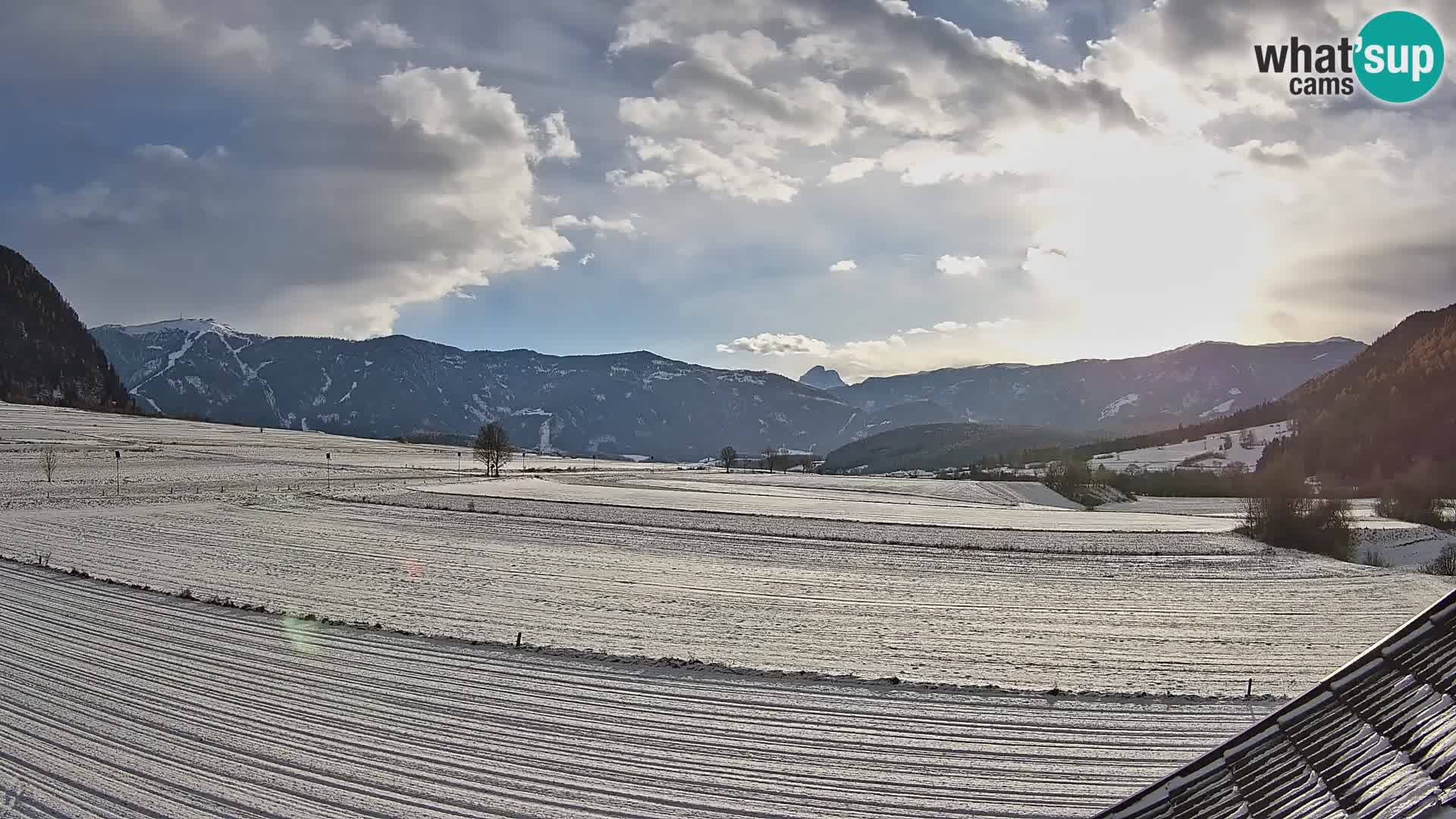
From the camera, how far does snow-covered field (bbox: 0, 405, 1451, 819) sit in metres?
12.2

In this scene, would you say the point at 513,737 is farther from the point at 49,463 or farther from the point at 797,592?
the point at 49,463

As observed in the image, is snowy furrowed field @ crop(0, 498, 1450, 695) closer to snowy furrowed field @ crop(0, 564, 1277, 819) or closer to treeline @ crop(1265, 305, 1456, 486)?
snowy furrowed field @ crop(0, 564, 1277, 819)

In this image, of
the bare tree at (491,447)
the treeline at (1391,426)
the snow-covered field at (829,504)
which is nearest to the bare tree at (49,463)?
the snow-covered field at (829,504)

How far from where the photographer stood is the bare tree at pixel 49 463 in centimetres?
6294

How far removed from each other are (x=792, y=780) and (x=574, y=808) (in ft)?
11.2

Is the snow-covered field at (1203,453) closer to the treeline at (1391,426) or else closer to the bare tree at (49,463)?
the treeline at (1391,426)

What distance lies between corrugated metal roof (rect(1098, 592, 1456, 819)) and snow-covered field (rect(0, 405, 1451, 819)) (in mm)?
7261

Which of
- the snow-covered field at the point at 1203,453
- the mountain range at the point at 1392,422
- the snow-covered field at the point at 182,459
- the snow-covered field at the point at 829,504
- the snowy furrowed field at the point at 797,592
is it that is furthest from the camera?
the snow-covered field at the point at 1203,453

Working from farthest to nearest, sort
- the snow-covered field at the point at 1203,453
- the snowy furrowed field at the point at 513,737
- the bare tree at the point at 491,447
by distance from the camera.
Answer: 1. the snow-covered field at the point at 1203,453
2. the bare tree at the point at 491,447
3. the snowy furrowed field at the point at 513,737

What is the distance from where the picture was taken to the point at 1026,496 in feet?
339

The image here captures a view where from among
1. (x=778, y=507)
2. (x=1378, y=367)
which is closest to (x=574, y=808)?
(x=778, y=507)

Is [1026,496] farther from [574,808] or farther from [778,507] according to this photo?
[574,808]

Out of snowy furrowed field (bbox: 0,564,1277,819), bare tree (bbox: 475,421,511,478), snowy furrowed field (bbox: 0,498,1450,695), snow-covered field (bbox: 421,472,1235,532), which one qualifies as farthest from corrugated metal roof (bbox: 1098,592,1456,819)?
bare tree (bbox: 475,421,511,478)

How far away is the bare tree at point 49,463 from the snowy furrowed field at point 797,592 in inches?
876
